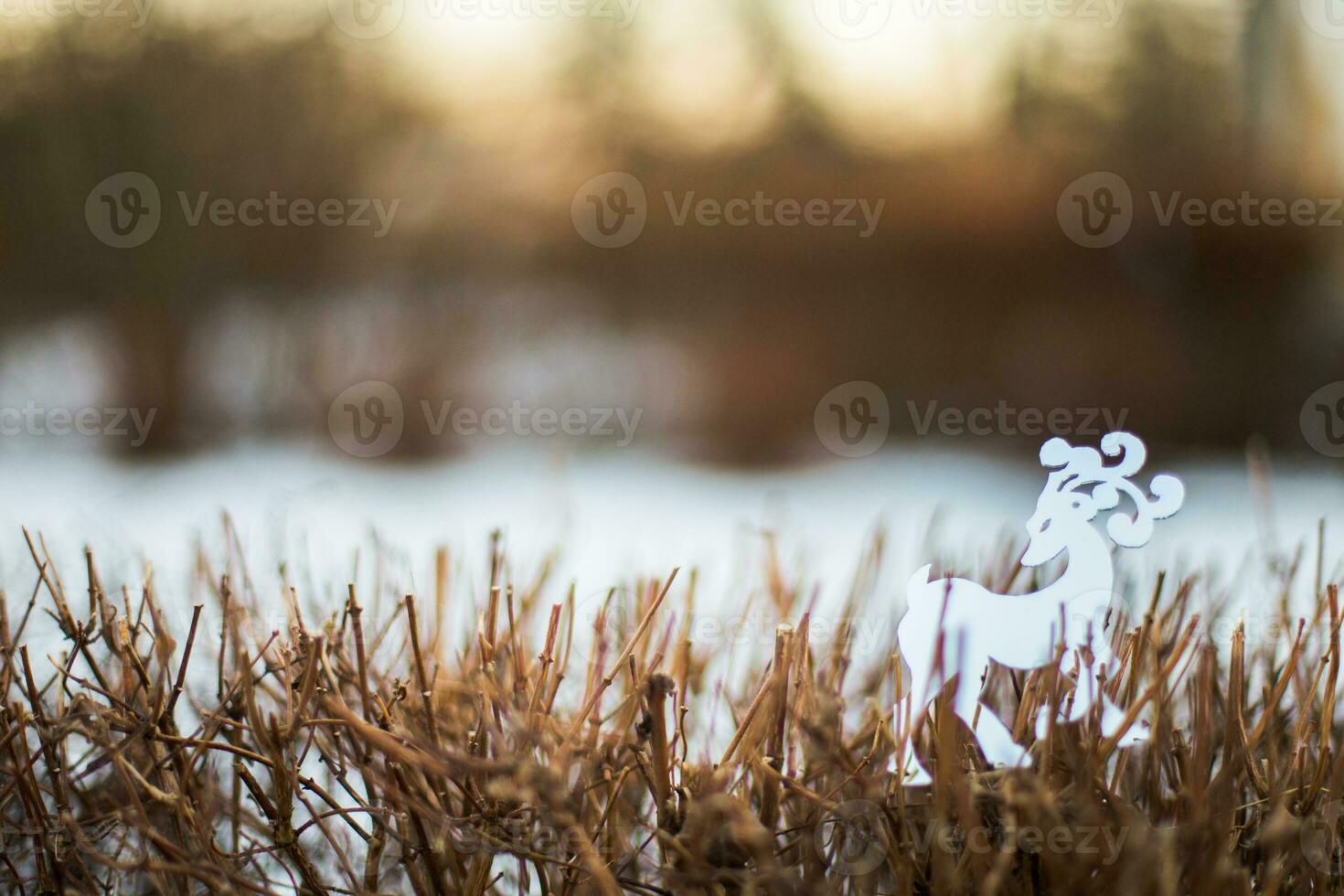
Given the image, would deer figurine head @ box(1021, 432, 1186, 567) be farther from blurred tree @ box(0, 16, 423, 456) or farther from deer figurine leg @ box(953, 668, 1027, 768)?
blurred tree @ box(0, 16, 423, 456)

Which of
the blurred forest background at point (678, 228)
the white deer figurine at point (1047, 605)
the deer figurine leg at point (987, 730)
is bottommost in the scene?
the deer figurine leg at point (987, 730)

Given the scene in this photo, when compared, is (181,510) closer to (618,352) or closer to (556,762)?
(618,352)

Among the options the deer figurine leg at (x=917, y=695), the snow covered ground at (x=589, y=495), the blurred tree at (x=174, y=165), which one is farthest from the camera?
the blurred tree at (x=174, y=165)

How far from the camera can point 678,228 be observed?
2.75 metres

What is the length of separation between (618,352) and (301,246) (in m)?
0.84

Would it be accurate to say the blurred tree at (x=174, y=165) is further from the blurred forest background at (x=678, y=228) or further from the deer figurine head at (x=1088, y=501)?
the deer figurine head at (x=1088, y=501)

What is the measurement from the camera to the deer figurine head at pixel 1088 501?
1.04ft

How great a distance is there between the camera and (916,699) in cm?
31

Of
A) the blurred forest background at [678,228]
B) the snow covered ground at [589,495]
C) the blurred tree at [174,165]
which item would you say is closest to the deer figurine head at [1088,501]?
the snow covered ground at [589,495]

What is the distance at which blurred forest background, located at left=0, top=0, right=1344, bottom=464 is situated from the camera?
7.22 ft

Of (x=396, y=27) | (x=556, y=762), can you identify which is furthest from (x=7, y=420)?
(x=556, y=762)

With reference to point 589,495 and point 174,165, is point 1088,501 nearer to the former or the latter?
point 589,495

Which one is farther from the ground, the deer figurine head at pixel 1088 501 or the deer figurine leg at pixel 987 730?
the deer figurine head at pixel 1088 501

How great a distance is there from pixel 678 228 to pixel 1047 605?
252 centimetres
